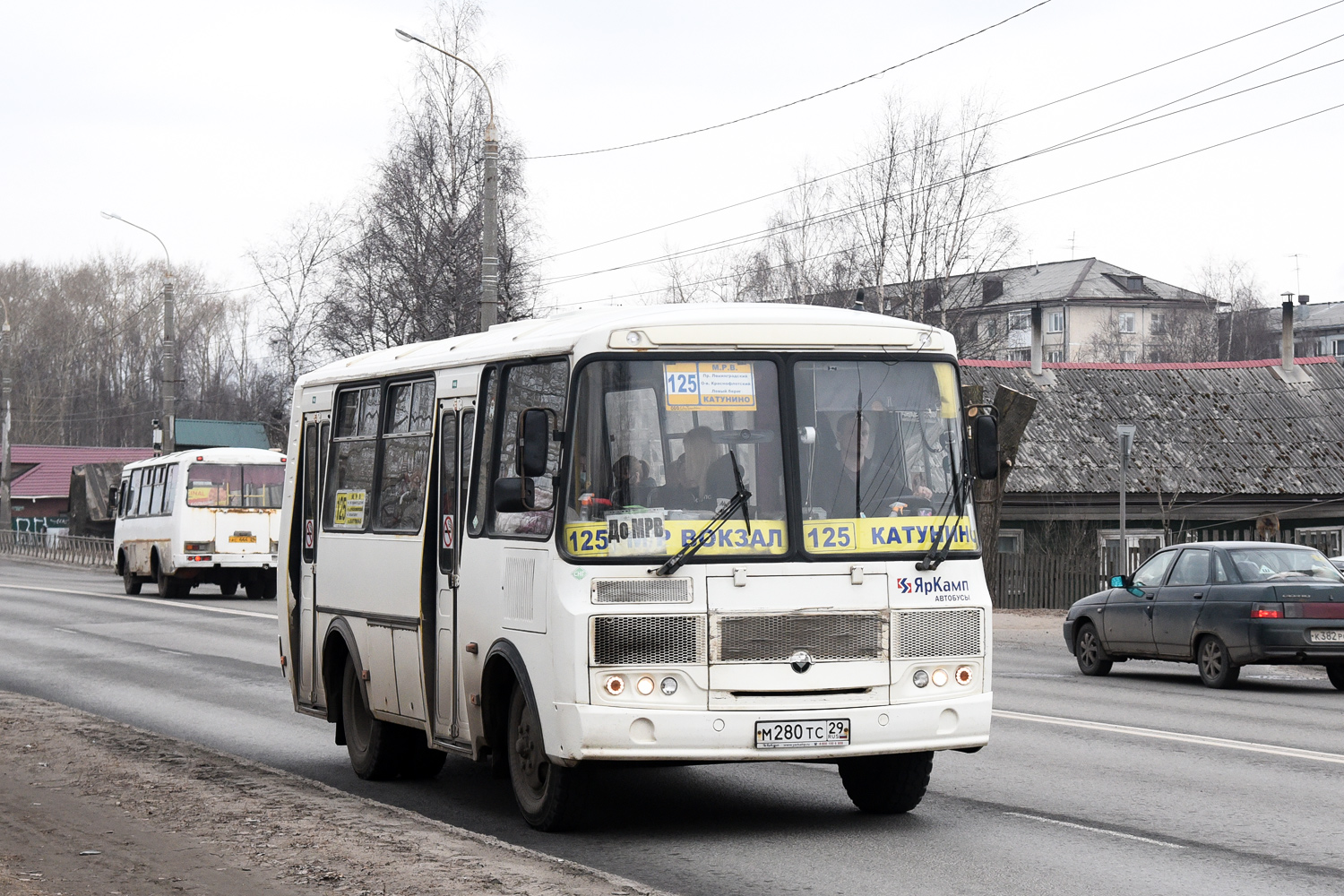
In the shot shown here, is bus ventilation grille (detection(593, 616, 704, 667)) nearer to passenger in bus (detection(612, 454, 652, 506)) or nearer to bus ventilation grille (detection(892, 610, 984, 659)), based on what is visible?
passenger in bus (detection(612, 454, 652, 506))

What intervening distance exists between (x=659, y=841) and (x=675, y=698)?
0.84 meters

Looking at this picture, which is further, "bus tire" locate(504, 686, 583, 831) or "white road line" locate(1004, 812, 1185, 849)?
"bus tire" locate(504, 686, 583, 831)

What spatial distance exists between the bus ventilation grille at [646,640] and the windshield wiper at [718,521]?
0.83 ft

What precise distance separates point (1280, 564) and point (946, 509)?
32.9 ft

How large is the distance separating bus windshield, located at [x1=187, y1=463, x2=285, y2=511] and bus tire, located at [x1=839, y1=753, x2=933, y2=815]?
2677 cm

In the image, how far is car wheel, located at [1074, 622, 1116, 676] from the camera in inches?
762

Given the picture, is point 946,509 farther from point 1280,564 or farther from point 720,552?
point 1280,564

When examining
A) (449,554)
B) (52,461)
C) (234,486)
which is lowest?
(449,554)

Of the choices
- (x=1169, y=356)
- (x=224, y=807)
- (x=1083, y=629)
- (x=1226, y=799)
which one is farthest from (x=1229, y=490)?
(x=1169, y=356)

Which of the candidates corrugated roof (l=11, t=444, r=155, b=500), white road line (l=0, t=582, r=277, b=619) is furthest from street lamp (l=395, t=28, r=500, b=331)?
corrugated roof (l=11, t=444, r=155, b=500)

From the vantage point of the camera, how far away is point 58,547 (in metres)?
56.9

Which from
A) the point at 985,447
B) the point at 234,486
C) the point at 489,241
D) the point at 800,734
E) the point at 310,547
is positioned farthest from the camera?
the point at 234,486

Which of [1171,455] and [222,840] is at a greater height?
[1171,455]

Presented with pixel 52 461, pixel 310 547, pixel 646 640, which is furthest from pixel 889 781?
pixel 52 461
